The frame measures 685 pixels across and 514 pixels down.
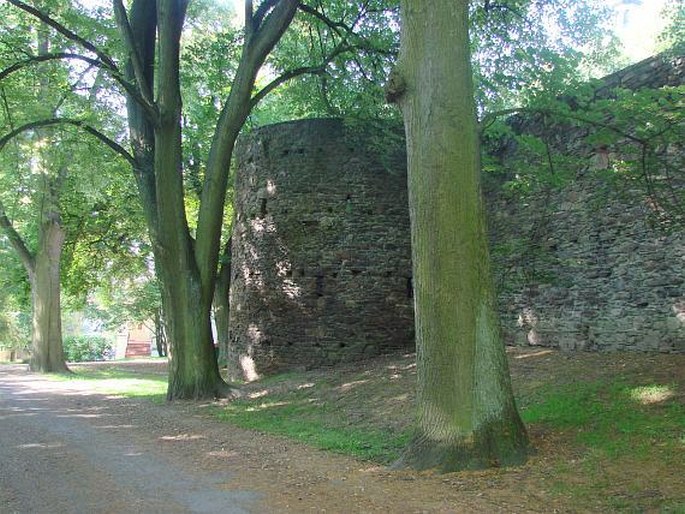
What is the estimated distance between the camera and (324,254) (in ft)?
49.0

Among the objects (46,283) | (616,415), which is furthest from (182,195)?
(46,283)

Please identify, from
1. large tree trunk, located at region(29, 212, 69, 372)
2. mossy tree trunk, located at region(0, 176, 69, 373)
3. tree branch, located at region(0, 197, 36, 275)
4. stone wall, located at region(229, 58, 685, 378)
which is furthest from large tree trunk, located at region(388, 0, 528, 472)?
tree branch, located at region(0, 197, 36, 275)

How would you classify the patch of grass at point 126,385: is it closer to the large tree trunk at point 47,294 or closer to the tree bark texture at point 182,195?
the large tree trunk at point 47,294

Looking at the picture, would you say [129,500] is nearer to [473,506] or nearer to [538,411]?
[473,506]

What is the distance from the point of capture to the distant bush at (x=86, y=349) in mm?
44094

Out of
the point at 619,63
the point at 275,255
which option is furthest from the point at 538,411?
the point at 619,63

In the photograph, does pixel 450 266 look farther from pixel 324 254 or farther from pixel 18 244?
pixel 18 244

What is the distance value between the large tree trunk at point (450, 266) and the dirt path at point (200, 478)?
52 cm

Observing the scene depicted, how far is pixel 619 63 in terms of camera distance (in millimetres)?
30344

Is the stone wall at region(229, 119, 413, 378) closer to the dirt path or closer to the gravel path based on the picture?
the gravel path

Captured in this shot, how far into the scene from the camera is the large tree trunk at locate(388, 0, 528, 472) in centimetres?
648

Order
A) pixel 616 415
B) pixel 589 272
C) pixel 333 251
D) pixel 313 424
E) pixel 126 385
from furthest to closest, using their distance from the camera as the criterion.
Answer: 1. pixel 126 385
2. pixel 333 251
3. pixel 589 272
4. pixel 313 424
5. pixel 616 415

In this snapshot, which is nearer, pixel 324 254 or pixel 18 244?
pixel 324 254

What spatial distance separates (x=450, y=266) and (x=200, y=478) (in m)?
3.27
